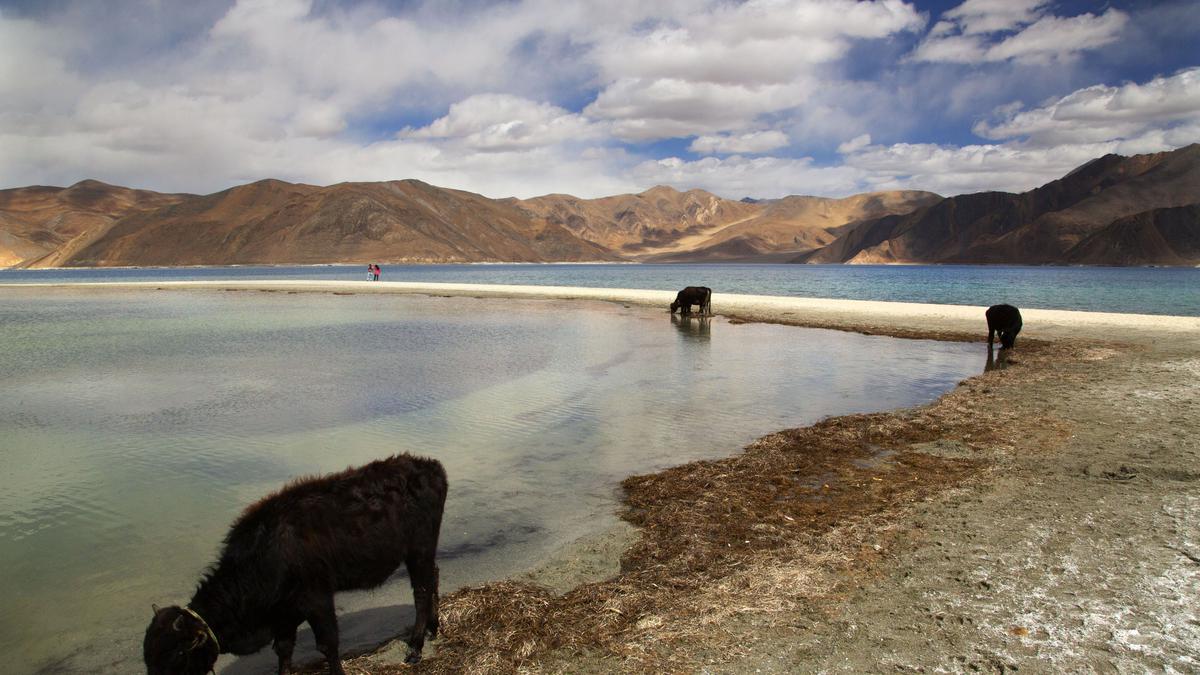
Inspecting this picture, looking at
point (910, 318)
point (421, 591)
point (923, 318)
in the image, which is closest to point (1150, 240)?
point (923, 318)

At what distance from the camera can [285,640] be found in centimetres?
476

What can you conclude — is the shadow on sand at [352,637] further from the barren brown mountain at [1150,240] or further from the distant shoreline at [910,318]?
the barren brown mountain at [1150,240]

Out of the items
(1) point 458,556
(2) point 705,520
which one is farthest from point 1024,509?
(1) point 458,556

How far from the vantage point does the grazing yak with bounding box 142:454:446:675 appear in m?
4.18

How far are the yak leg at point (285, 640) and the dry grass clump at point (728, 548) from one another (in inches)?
22.1

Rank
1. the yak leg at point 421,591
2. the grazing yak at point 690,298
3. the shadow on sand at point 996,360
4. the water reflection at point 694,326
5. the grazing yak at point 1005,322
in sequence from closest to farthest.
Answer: the yak leg at point 421,591 < the shadow on sand at point 996,360 < the grazing yak at point 1005,322 < the water reflection at point 694,326 < the grazing yak at point 690,298

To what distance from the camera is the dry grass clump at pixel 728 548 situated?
16.9 feet

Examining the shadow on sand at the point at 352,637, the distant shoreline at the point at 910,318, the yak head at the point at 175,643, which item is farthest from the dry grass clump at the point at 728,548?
the distant shoreline at the point at 910,318

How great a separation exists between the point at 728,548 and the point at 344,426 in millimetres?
8838

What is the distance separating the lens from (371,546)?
487cm

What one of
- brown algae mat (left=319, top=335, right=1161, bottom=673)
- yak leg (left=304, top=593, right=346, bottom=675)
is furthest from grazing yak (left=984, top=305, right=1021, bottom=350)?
yak leg (left=304, top=593, right=346, bottom=675)

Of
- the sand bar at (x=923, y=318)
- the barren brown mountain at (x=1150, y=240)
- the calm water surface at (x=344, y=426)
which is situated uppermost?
the barren brown mountain at (x=1150, y=240)

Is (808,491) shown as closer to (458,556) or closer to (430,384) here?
(458,556)

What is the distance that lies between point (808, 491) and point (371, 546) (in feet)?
19.4
